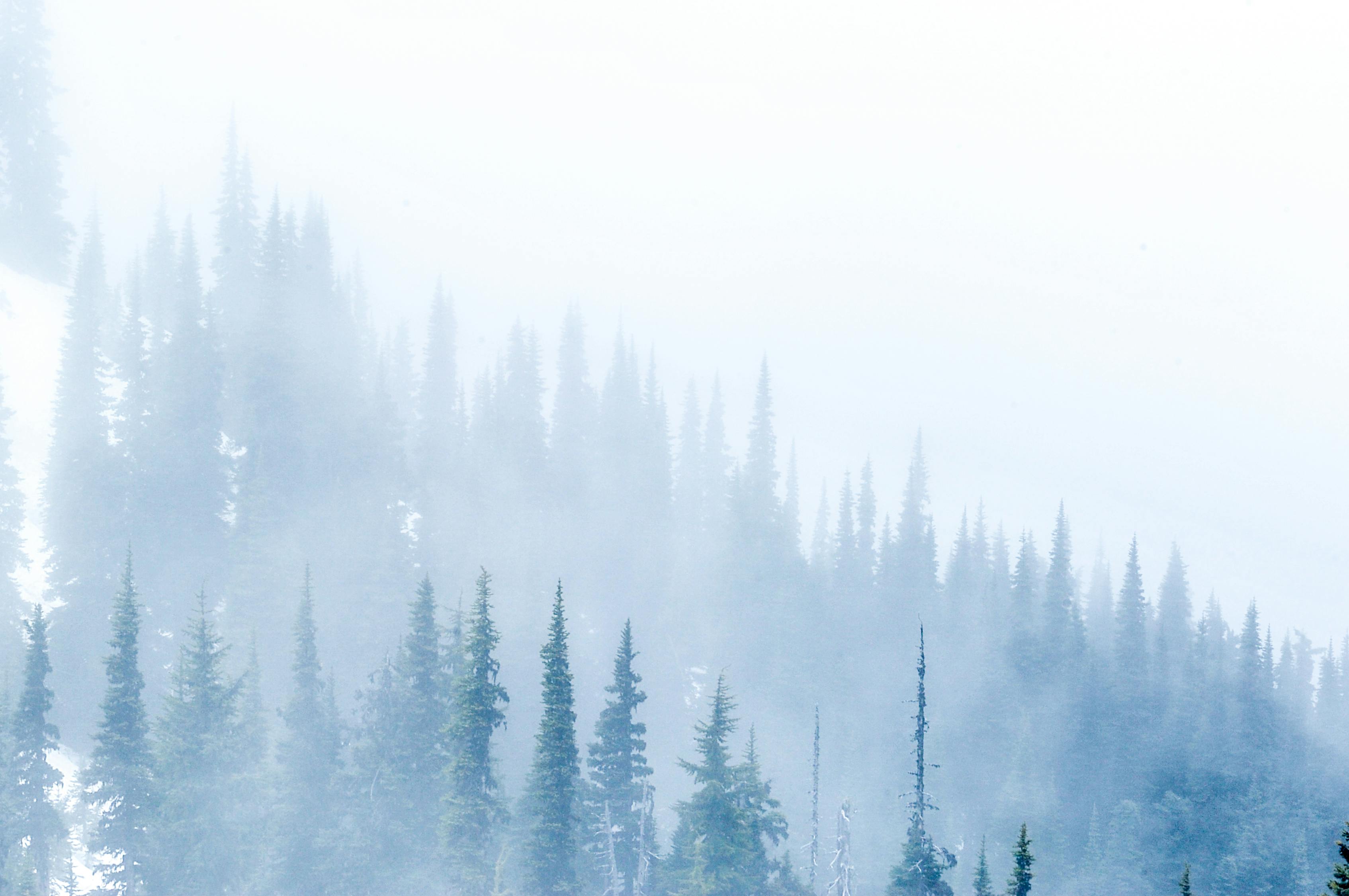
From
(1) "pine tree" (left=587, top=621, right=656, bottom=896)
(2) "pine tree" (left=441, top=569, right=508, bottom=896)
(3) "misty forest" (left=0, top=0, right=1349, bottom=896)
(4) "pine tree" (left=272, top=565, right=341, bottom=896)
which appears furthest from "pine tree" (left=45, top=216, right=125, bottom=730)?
(1) "pine tree" (left=587, top=621, right=656, bottom=896)

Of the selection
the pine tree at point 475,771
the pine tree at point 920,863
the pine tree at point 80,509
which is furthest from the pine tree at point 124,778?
the pine tree at point 920,863

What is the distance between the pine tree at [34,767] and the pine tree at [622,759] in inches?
839

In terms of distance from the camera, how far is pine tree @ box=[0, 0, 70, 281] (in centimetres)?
8806

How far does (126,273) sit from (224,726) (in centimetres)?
5797

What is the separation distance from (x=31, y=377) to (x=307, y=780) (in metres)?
45.0

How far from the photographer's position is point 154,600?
225 feet

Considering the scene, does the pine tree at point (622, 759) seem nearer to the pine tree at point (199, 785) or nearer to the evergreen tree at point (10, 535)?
the pine tree at point (199, 785)

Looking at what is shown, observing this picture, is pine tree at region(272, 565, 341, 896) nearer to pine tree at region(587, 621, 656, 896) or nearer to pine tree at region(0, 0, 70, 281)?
pine tree at region(587, 621, 656, 896)

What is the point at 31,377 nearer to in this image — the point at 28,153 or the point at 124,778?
the point at 28,153

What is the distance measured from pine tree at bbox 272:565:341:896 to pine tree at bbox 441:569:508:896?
6833mm

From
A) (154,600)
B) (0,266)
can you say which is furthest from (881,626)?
(0,266)

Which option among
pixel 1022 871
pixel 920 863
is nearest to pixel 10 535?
pixel 920 863

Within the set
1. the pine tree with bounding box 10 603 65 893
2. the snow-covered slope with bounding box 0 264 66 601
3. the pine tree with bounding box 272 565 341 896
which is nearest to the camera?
the pine tree with bounding box 10 603 65 893

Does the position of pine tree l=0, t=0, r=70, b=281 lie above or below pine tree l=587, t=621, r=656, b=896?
above
